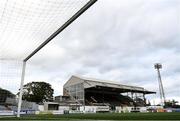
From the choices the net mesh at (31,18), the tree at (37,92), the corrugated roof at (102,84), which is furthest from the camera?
the tree at (37,92)

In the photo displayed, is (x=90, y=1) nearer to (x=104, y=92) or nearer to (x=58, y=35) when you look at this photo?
(x=58, y=35)

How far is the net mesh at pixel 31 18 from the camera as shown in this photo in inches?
467

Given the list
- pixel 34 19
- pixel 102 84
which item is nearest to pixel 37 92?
pixel 102 84

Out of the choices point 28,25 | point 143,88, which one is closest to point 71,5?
point 28,25

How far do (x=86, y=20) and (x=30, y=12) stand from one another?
3.26 m

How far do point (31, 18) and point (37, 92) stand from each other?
64.9 meters

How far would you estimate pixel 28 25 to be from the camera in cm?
1477

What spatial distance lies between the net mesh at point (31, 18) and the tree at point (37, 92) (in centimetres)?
5894

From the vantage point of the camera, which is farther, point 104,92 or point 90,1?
point 104,92

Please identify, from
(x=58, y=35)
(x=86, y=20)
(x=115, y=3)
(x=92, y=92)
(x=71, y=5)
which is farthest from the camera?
(x=92, y=92)

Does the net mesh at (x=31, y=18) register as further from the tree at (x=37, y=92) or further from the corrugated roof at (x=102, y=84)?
the tree at (x=37, y=92)

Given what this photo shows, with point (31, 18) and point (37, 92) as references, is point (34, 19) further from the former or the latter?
point (37, 92)

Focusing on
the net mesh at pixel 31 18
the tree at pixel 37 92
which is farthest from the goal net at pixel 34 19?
the tree at pixel 37 92

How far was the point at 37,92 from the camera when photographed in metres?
76.2
